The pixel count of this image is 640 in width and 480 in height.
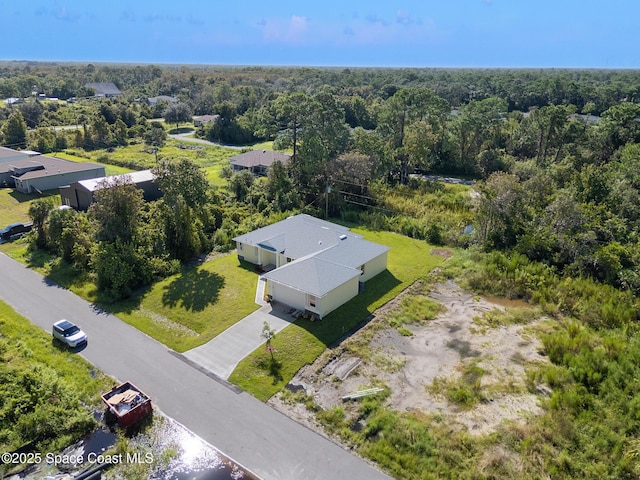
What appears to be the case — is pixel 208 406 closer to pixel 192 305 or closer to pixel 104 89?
pixel 192 305

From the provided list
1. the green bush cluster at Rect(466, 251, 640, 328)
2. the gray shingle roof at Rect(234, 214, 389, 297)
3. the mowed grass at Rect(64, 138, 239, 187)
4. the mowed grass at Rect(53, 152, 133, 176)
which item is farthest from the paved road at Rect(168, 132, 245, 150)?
the green bush cluster at Rect(466, 251, 640, 328)

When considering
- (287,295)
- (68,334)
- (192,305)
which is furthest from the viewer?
(192,305)

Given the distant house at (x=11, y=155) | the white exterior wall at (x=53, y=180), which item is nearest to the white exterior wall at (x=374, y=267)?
the white exterior wall at (x=53, y=180)

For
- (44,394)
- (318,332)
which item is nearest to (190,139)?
(318,332)

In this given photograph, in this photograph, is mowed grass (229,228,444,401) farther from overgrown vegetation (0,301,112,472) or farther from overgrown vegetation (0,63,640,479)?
overgrown vegetation (0,301,112,472)

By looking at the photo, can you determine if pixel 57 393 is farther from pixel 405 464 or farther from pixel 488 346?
pixel 488 346

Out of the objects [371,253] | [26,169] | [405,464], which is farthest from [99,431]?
[26,169]

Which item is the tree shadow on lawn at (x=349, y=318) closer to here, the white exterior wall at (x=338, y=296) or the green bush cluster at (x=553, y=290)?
the white exterior wall at (x=338, y=296)
